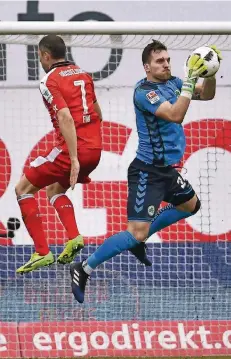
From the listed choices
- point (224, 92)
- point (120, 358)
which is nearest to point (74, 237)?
point (120, 358)

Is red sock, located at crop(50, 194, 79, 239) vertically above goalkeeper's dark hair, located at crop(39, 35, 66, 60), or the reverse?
goalkeeper's dark hair, located at crop(39, 35, 66, 60)

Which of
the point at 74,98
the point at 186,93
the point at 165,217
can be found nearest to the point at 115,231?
the point at 165,217

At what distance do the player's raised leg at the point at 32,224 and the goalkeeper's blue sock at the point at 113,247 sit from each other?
33cm

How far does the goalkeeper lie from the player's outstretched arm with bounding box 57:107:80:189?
56 cm

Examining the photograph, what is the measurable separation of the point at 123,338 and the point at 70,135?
92.0 inches

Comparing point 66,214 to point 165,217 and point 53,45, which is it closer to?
point 165,217

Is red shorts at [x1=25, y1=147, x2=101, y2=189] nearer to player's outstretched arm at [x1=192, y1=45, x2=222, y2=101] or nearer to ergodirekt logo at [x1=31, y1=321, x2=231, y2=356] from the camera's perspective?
player's outstretched arm at [x1=192, y1=45, x2=222, y2=101]

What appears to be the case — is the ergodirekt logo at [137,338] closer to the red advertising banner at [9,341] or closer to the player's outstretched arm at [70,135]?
the red advertising banner at [9,341]

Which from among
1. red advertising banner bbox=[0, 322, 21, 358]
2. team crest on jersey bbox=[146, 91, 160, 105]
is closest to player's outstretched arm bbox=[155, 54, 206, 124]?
team crest on jersey bbox=[146, 91, 160, 105]

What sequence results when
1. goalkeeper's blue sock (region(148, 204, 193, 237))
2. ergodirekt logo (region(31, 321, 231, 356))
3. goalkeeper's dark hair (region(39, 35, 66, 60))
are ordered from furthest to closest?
ergodirekt logo (region(31, 321, 231, 356)), goalkeeper's blue sock (region(148, 204, 193, 237)), goalkeeper's dark hair (region(39, 35, 66, 60))

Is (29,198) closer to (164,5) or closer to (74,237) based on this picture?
(74,237)

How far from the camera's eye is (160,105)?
963 centimetres

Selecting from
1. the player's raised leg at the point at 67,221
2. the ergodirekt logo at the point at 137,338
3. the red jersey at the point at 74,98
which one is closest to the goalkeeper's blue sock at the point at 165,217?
the player's raised leg at the point at 67,221

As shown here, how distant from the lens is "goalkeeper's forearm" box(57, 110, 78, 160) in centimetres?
970
